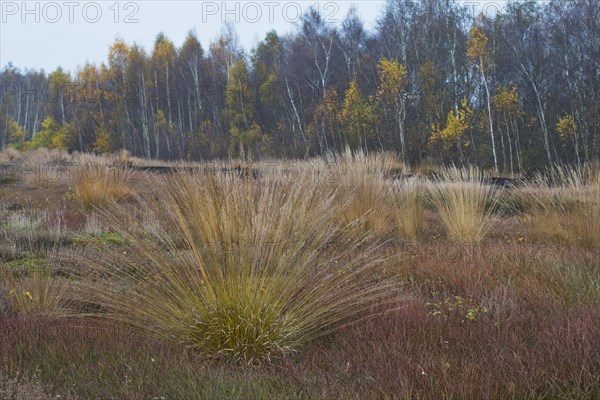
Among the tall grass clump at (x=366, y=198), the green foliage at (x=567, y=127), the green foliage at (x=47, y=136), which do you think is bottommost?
the tall grass clump at (x=366, y=198)

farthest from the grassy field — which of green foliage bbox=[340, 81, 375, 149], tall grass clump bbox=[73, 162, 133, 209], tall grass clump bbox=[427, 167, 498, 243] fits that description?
green foliage bbox=[340, 81, 375, 149]

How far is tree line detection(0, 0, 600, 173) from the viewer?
83.3 ft

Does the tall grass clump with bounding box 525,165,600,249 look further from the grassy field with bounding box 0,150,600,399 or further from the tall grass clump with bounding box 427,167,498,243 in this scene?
the grassy field with bounding box 0,150,600,399

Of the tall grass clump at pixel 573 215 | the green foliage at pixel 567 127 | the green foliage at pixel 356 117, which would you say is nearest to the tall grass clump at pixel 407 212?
the tall grass clump at pixel 573 215

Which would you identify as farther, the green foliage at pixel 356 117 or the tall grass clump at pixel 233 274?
the green foliage at pixel 356 117

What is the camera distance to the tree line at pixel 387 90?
2539cm

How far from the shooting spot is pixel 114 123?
44.8 m

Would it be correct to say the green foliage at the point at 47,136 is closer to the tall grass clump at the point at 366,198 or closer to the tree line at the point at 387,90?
the tree line at the point at 387,90

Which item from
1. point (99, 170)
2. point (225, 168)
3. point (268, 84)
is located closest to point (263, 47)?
point (268, 84)

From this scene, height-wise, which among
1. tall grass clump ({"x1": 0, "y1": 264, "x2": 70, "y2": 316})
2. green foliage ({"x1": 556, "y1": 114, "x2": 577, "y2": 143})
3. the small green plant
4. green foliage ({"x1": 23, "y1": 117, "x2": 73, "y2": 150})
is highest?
green foliage ({"x1": 23, "y1": 117, "x2": 73, "y2": 150})

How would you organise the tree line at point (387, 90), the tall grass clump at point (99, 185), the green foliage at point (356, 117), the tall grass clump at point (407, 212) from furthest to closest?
the green foliage at point (356, 117) < the tree line at point (387, 90) < the tall grass clump at point (99, 185) < the tall grass clump at point (407, 212)

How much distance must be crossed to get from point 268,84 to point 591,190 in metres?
31.1

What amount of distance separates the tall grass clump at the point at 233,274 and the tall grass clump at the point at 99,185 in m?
6.84

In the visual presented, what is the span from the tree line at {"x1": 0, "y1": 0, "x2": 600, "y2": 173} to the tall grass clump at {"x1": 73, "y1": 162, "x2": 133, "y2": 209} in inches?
264
